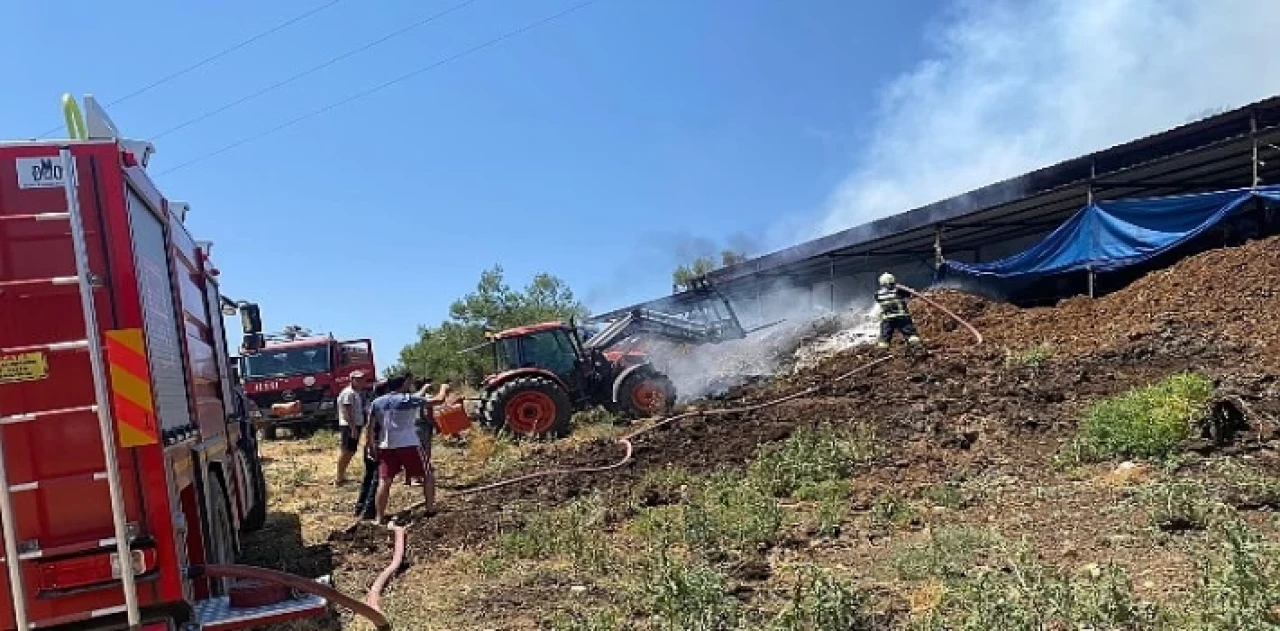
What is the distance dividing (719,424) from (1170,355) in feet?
18.3

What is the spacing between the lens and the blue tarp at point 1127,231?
14.7m

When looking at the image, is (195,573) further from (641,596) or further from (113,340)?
(641,596)

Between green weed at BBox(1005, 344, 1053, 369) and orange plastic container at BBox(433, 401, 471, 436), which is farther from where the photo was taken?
orange plastic container at BBox(433, 401, 471, 436)

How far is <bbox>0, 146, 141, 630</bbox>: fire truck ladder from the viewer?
11.5 ft

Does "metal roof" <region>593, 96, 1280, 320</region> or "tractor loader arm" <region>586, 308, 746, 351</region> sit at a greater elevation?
"metal roof" <region>593, 96, 1280, 320</region>

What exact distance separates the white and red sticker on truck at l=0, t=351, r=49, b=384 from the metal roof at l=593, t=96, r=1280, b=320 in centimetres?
1403

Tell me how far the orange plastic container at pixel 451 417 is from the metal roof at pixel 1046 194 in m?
4.79

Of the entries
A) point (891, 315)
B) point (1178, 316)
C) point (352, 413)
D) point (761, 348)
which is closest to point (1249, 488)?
point (1178, 316)

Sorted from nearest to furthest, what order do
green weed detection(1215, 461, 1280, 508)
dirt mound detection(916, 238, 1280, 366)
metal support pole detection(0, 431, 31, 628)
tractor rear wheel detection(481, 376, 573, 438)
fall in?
metal support pole detection(0, 431, 31, 628) < green weed detection(1215, 461, 1280, 508) < dirt mound detection(916, 238, 1280, 366) < tractor rear wheel detection(481, 376, 573, 438)

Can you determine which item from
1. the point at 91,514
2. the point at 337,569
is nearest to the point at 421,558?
A: the point at 337,569

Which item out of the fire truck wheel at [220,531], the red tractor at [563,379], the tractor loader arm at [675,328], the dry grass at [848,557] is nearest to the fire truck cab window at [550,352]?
Answer: the red tractor at [563,379]

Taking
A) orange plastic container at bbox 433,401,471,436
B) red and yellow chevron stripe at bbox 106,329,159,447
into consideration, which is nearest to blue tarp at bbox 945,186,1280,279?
orange plastic container at bbox 433,401,471,436

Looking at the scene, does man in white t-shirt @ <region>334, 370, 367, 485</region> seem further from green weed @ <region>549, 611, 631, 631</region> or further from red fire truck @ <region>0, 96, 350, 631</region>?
red fire truck @ <region>0, 96, 350, 631</region>

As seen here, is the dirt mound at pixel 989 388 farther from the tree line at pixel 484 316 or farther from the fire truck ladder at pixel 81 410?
the tree line at pixel 484 316
